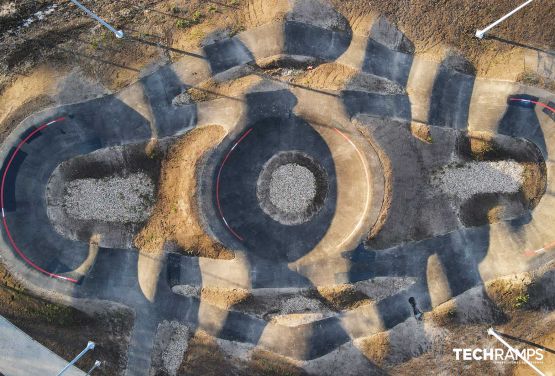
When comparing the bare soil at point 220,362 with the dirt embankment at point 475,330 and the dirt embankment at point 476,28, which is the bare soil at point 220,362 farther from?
the dirt embankment at point 476,28

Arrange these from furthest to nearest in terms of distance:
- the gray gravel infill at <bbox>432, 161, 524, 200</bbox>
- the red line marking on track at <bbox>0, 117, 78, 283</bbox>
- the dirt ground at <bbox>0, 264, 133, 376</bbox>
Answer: the gray gravel infill at <bbox>432, 161, 524, 200</bbox> < the red line marking on track at <bbox>0, 117, 78, 283</bbox> < the dirt ground at <bbox>0, 264, 133, 376</bbox>

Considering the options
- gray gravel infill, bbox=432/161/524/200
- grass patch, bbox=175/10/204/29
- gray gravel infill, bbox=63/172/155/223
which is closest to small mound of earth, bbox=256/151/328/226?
gray gravel infill, bbox=432/161/524/200

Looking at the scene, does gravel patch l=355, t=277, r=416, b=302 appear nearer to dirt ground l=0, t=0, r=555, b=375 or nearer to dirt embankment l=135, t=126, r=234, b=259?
dirt ground l=0, t=0, r=555, b=375

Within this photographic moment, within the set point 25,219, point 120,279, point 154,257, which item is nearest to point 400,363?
point 154,257

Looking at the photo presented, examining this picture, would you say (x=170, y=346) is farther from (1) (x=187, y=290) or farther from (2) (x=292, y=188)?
(2) (x=292, y=188)

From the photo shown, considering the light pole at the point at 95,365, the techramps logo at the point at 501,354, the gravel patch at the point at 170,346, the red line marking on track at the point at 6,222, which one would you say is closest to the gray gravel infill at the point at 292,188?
the gravel patch at the point at 170,346

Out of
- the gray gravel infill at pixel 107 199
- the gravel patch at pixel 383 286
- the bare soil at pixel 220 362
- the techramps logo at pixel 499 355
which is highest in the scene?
the gray gravel infill at pixel 107 199
